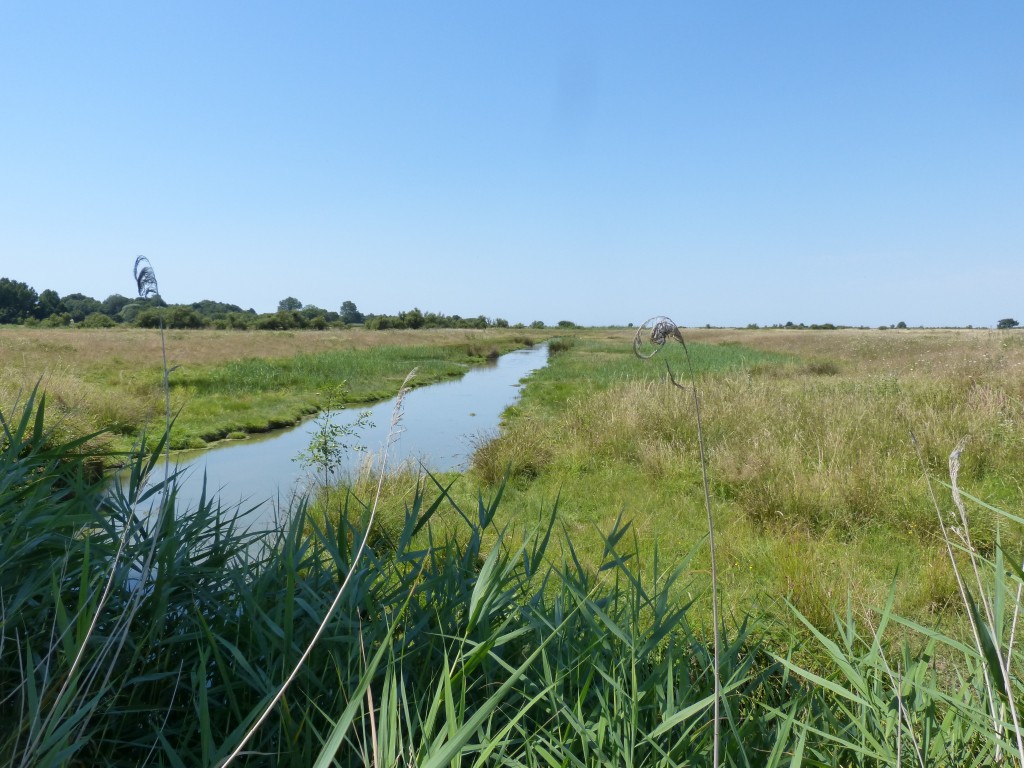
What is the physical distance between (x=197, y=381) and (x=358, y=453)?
10735mm

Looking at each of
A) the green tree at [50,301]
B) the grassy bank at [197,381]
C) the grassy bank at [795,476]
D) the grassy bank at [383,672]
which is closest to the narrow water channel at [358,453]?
the grassy bank at [197,381]

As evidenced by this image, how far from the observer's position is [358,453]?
35.4ft

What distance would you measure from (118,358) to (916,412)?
22491mm

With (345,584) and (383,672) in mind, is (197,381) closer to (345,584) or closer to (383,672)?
(383,672)

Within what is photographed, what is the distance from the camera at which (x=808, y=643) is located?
3.26 m

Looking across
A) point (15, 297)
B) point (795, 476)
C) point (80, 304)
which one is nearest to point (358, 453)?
point (795, 476)

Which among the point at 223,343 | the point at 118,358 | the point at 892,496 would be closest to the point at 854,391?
the point at 892,496

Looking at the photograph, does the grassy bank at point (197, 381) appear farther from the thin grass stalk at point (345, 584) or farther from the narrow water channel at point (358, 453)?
the thin grass stalk at point (345, 584)

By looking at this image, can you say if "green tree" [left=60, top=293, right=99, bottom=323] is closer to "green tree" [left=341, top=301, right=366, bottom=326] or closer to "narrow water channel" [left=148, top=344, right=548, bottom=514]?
"narrow water channel" [left=148, top=344, right=548, bottom=514]

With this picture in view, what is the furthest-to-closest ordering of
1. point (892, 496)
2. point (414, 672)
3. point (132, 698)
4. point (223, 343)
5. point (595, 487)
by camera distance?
1. point (223, 343)
2. point (595, 487)
3. point (892, 496)
4. point (414, 672)
5. point (132, 698)

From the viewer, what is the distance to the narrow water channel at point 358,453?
8.85m

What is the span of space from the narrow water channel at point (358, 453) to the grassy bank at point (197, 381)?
0.90 m

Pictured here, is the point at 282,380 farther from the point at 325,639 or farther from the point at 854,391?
the point at 325,639

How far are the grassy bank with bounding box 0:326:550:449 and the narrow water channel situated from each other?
2.95 feet
